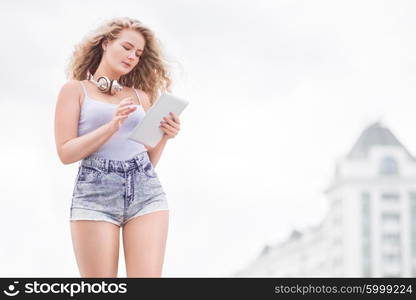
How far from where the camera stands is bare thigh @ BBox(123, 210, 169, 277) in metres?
2.10

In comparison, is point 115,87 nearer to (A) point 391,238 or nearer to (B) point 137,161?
(B) point 137,161

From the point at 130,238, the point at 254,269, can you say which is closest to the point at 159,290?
the point at 130,238

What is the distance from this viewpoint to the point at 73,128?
2148 mm

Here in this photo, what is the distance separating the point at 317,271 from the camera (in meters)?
34.8

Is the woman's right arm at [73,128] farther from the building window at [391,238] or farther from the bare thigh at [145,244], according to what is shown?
the building window at [391,238]

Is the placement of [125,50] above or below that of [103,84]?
above

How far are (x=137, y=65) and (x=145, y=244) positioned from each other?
1.80 ft

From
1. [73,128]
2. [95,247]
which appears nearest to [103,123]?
[73,128]

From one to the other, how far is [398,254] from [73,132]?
34.5 metres

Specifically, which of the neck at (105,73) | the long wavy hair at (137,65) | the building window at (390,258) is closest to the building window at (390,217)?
the building window at (390,258)

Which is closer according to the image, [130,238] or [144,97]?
[130,238]

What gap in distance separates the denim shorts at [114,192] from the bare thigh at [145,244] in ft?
0.07

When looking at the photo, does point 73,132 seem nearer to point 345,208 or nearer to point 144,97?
point 144,97

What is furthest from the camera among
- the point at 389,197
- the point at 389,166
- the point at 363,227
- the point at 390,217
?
the point at 389,166
